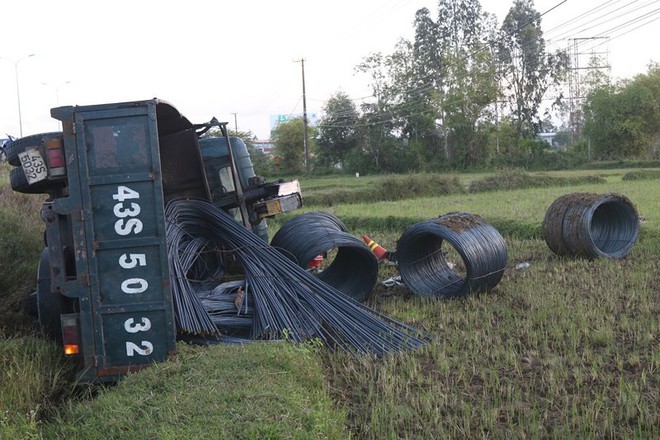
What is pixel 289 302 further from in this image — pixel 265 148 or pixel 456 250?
pixel 265 148

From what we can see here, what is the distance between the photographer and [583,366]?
19.3 ft

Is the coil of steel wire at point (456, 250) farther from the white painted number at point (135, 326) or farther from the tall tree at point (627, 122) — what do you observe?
the tall tree at point (627, 122)

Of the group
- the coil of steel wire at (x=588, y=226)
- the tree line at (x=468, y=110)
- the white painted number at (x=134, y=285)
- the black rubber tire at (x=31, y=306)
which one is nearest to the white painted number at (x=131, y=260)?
the white painted number at (x=134, y=285)

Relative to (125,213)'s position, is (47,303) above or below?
below

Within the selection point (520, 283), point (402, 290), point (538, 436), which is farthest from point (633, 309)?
point (538, 436)

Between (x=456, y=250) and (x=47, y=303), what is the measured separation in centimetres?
500

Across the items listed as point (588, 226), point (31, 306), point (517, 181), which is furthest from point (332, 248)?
point (517, 181)

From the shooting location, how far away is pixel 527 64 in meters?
58.3

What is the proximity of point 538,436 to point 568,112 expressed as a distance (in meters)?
68.4

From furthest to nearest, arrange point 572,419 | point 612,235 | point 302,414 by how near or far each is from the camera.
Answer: point 612,235 < point 572,419 < point 302,414

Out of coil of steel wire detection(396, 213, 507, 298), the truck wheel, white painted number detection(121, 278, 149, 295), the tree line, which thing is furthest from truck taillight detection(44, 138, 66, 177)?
the tree line

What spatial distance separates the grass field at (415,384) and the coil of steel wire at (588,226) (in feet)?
7.19

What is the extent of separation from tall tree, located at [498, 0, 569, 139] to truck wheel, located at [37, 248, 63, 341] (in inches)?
2148

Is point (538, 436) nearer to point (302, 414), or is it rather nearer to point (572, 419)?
point (572, 419)
